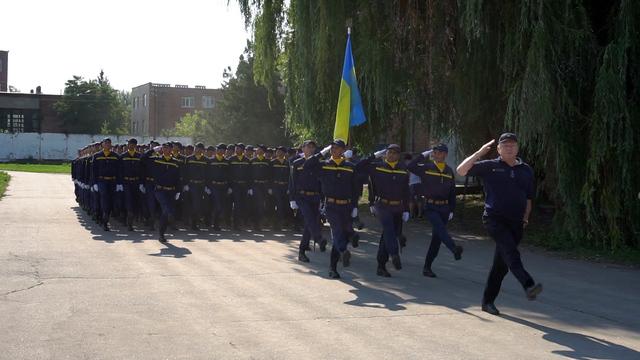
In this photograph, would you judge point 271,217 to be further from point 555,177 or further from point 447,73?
point 555,177

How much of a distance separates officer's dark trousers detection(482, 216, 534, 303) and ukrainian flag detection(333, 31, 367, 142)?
5888 millimetres

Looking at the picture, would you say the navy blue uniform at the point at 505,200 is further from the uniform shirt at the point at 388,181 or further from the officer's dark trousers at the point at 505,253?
the uniform shirt at the point at 388,181

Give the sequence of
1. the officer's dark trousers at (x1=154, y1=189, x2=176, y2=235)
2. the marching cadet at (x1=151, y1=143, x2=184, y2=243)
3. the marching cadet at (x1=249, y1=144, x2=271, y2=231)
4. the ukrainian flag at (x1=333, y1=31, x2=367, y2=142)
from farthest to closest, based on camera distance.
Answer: the marching cadet at (x1=249, y1=144, x2=271, y2=231) < the marching cadet at (x1=151, y1=143, x2=184, y2=243) < the officer's dark trousers at (x1=154, y1=189, x2=176, y2=235) < the ukrainian flag at (x1=333, y1=31, x2=367, y2=142)

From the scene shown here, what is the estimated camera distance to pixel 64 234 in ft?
49.1

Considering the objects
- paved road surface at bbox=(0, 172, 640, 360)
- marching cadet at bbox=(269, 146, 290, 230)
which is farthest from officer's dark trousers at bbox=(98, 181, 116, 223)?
marching cadet at bbox=(269, 146, 290, 230)

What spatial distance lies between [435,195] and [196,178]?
Result: 7590mm

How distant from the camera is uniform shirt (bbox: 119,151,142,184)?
1631 cm

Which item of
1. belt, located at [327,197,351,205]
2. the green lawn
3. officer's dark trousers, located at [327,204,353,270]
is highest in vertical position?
belt, located at [327,197,351,205]

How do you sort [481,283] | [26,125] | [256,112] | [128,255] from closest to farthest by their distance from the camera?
[481,283], [128,255], [256,112], [26,125]

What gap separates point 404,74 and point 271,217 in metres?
4.50

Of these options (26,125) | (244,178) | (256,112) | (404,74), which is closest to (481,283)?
(404,74)

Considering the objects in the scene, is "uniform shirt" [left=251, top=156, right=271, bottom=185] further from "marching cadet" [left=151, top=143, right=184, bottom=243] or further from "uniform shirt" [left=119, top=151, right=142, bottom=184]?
"uniform shirt" [left=119, top=151, right=142, bottom=184]

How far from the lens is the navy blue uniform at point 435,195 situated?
33.9ft

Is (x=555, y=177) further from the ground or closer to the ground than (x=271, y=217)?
further from the ground
